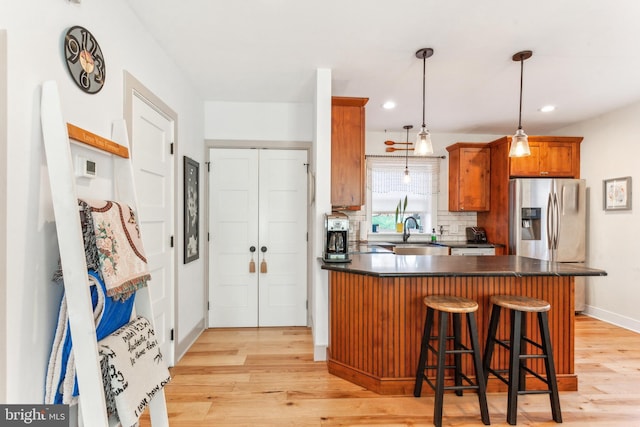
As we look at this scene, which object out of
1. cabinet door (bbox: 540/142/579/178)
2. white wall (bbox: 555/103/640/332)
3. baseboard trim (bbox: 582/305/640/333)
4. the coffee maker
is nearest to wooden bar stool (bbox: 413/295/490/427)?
the coffee maker

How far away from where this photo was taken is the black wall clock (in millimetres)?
1407

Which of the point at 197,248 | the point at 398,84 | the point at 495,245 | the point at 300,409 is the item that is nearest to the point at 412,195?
the point at 495,245

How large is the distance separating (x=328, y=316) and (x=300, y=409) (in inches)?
31.9

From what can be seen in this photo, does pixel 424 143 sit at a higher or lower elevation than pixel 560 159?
lower

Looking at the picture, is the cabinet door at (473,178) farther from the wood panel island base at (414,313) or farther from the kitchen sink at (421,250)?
the wood panel island base at (414,313)

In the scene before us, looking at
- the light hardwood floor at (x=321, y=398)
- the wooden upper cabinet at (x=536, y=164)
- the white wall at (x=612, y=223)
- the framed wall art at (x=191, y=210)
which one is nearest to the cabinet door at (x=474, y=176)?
the wooden upper cabinet at (x=536, y=164)

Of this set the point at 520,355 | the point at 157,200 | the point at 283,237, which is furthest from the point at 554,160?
the point at 157,200

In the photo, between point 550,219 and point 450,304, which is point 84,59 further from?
point 550,219

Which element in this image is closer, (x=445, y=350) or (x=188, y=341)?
(x=445, y=350)

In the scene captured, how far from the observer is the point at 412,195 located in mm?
4934

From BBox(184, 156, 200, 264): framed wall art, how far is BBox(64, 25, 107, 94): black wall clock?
1.31 m

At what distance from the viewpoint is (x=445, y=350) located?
195cm

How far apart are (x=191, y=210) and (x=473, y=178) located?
386 centimetres

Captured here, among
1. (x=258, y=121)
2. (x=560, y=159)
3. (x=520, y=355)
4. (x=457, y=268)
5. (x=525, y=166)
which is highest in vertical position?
(x=258, y=121)
